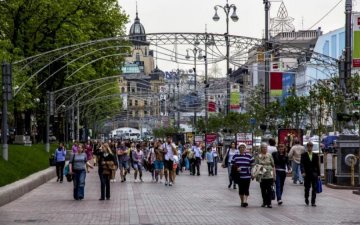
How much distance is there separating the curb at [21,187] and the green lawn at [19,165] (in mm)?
269

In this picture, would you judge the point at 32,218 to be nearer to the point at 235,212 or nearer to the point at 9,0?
the point at 235,212

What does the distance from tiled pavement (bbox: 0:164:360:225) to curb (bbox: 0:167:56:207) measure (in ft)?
0.81

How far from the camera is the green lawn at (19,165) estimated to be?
96.6ft

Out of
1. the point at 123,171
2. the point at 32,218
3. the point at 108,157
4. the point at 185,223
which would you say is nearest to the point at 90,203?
the point at 108,157

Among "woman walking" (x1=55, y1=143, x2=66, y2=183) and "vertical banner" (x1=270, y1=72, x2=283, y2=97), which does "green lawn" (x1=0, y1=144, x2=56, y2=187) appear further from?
"vertical banner" (x1=270, y1=72, x2=283, y2=97)

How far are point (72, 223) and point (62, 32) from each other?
43.4 metres

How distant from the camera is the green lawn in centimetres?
2943

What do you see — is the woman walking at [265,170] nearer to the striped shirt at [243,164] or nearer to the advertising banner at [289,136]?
the striped shirt at [243,164]

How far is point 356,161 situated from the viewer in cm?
3284

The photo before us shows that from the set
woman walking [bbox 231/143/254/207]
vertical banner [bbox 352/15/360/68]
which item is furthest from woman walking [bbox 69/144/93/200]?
vertical banner [bbox 352/15/360/68]

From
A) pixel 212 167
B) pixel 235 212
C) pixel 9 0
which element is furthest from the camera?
pixel 9 0

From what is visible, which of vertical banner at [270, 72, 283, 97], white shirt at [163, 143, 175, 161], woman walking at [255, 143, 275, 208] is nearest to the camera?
woman walking at [255, 143, 275, 208]

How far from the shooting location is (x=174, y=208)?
75.6 ft

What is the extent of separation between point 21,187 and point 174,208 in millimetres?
7130
